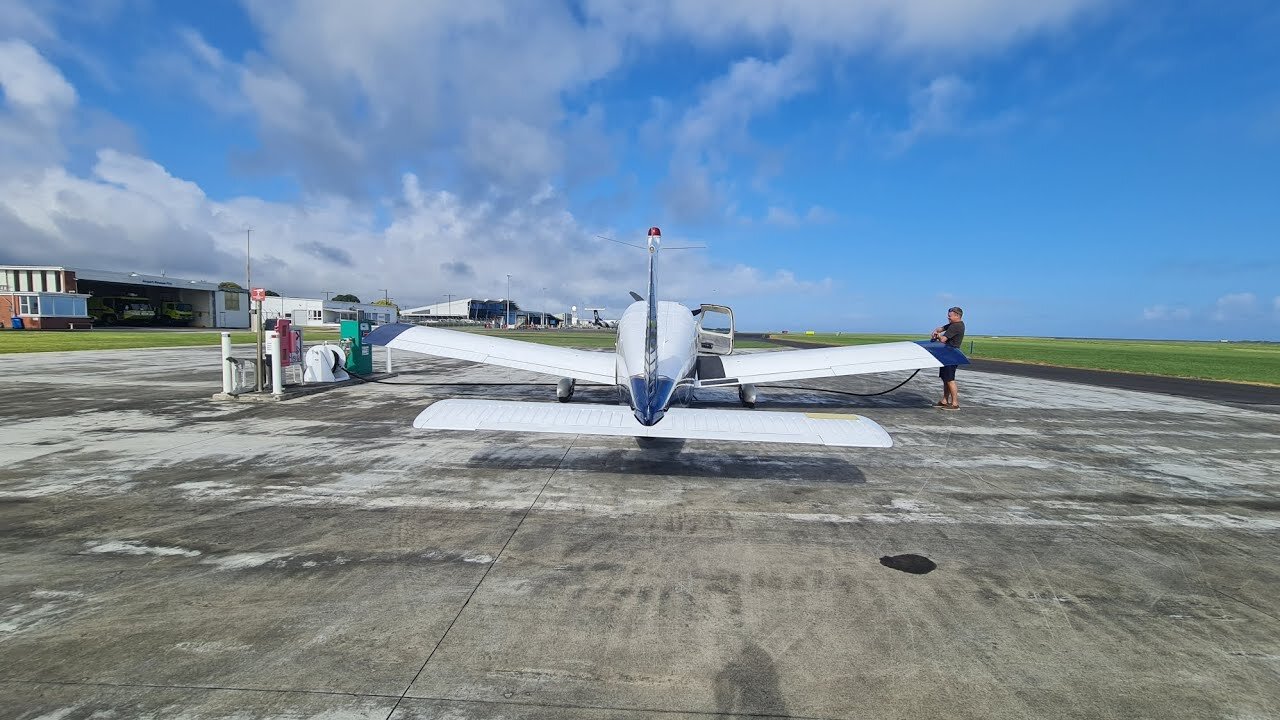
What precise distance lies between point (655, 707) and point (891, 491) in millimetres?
4800

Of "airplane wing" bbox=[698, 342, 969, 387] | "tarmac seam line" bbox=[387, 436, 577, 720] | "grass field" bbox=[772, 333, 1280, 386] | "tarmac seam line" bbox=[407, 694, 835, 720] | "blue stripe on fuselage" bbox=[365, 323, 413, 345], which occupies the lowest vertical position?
"tarmac seam line" bbox=[407, 694, 835, 720]

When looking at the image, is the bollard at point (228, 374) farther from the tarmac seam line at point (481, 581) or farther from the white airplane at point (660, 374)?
the tarmac seam line at point (481, 581)

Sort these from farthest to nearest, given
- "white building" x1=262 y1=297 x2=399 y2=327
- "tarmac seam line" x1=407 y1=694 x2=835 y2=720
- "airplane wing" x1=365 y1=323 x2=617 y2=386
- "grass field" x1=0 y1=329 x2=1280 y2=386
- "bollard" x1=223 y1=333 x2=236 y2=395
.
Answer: "white building" x1=262 y1=297 x2=399 y2=327
"grass field" x1=0 y1=329 x2=1280 y2=386
"bollard" x1=223 y1=333 x2=236 y2=395
"airplane wing" x1=365 y1=323 x2=617 y2=386
"tarmac seam line" x1=407 y1=694 x2=835 y2=720

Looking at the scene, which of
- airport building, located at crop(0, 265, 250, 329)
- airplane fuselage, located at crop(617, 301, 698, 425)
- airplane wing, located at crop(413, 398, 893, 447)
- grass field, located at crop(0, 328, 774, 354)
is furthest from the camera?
airport building, located at crop(0, 265, 250, 329)

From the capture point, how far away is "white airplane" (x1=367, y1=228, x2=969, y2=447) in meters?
5.76

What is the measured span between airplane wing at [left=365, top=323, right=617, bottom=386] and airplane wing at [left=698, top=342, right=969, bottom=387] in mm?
2259

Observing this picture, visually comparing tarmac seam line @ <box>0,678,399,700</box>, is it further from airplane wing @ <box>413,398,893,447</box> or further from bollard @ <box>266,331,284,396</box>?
bollard @ <box>266,331,284,396</box>

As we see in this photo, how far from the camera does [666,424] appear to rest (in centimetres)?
614

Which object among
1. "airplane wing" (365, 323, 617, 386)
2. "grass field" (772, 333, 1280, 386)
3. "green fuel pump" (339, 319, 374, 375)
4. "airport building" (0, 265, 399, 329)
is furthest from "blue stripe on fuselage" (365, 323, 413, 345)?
"airport building" (0, 265, 399, 329)

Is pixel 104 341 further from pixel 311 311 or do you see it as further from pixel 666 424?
pixel 311 311

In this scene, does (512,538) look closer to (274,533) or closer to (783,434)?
(274,533)

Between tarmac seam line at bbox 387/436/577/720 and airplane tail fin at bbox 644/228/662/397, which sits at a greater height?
airplane tail fin at bbox 644/228/662/397

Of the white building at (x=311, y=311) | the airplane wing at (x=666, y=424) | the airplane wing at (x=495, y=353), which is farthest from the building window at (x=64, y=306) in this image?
the airplane wing at (x=666, y=424)

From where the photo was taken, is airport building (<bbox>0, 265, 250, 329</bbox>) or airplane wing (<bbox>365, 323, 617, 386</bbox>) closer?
airplane wing (<bbox>365, 323, 617, 386</bbox>)
